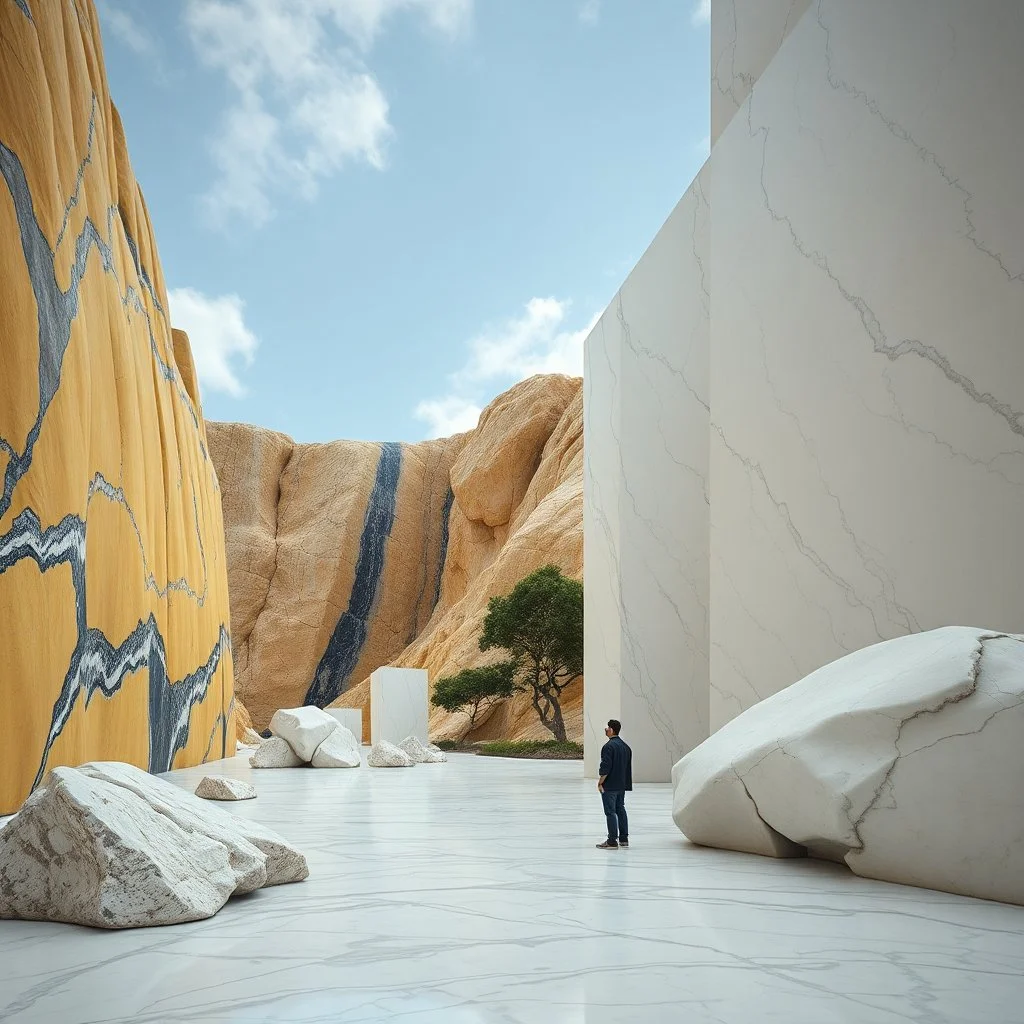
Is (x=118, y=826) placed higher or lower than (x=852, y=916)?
higher

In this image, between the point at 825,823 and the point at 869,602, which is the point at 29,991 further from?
the point at 869,602

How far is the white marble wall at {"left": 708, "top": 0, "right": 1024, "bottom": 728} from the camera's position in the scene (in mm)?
6055

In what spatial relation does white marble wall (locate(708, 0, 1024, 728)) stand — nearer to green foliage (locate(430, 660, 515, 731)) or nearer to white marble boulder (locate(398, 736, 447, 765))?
white marble boulder (locate(398, 736, 447, 765))

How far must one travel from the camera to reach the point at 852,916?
3549 millimetres

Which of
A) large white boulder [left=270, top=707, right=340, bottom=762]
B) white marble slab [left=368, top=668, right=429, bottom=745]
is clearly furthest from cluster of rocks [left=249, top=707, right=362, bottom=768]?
white marble slab [left=368, top=668, right=429, bottom=745]

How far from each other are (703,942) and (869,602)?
4.47 metres

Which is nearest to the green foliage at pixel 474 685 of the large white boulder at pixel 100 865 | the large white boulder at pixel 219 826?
the large white boulder at pixel 219 826

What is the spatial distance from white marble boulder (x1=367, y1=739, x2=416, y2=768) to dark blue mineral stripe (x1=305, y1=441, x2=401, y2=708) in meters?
25.0

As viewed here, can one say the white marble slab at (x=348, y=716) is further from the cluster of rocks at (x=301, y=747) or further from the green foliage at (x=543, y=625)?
the cluster of rocks at (x=301, y=747)

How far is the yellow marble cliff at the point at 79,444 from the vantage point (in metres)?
6.92

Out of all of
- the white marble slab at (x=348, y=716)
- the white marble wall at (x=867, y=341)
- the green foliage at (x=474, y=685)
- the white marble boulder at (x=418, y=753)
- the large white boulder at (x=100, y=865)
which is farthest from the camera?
the white marble slab at (x=348, y=716)

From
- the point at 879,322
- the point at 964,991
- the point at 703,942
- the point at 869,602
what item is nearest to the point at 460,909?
the point at 703,942

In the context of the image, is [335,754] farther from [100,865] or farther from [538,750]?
[100,865]

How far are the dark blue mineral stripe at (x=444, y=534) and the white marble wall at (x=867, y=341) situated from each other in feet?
115
